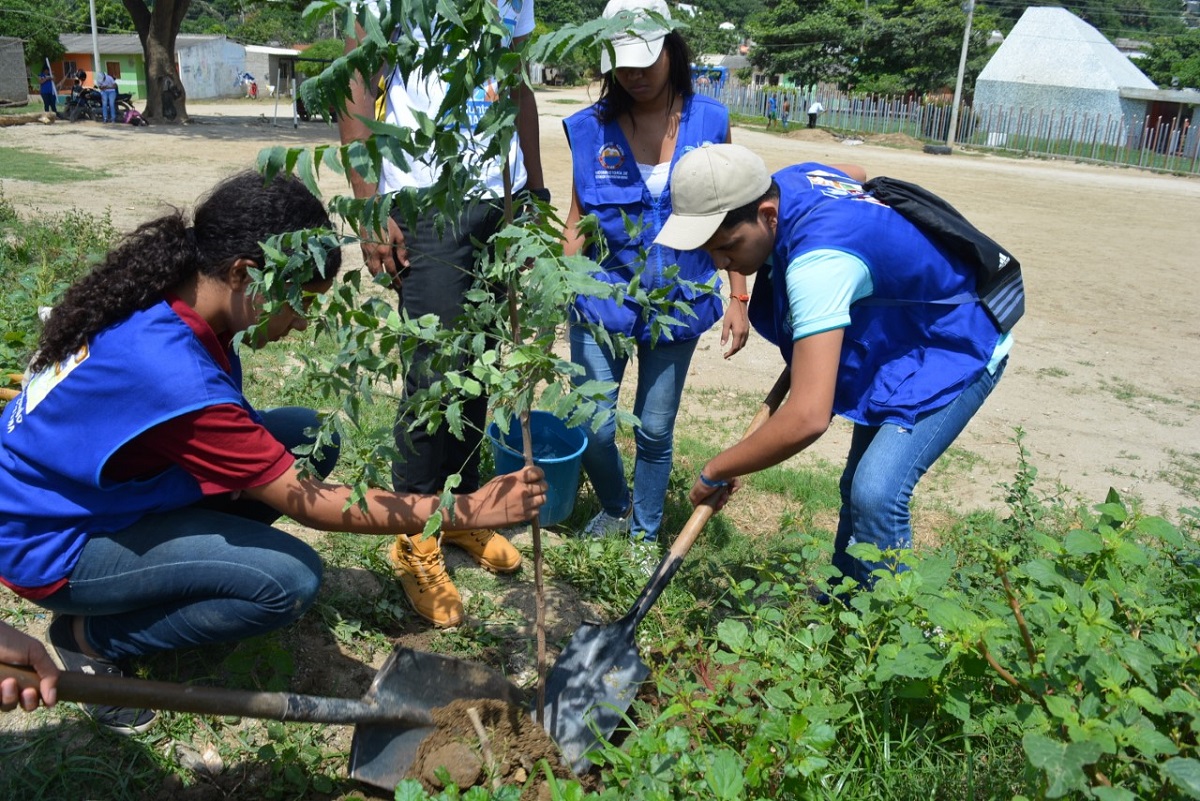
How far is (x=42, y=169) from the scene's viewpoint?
13016 mm

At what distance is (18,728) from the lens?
2.32m

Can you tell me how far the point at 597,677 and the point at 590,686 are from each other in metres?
0.03

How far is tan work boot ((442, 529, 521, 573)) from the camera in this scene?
10.7 feet

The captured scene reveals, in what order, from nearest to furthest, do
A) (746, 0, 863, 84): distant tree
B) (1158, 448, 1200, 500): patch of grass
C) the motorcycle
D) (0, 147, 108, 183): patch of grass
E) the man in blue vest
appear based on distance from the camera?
the man in blue vest, (1158, 448, 1200, 500): patch of grass, (0, 147, 108, 183): patch of grass, the motorcycle, (746, 0, 863, 84): distant tree

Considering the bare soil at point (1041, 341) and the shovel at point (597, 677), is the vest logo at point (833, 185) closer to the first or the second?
the shovel at point (597, 677)

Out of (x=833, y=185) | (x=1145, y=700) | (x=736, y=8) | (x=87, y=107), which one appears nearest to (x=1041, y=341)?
(x=833, y=185)

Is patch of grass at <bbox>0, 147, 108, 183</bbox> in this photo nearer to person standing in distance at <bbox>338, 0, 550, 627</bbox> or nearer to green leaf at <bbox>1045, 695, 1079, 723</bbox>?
person standing in distance at <bbox>338, 0, 550, 627</bbox>

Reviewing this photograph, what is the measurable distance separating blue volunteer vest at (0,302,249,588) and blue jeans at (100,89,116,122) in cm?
2458

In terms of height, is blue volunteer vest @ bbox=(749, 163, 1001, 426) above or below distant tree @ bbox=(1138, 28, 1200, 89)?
below

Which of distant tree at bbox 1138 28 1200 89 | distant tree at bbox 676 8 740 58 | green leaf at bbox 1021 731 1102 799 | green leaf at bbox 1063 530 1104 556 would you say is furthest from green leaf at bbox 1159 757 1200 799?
distant tree at bbox 676 8 740 58

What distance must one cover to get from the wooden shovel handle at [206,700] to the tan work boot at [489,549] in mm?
1069

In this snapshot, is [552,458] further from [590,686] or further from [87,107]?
[87,107]

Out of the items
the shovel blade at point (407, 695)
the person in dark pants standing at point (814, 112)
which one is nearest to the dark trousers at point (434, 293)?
the shovel blade at point (407, 695)

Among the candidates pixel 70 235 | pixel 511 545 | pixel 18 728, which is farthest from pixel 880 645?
pixel 70 235
